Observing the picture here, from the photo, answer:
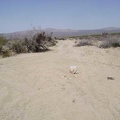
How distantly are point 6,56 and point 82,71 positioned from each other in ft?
27.5

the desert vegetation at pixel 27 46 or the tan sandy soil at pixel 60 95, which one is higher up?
the tan sandy soil at pixel 60 95

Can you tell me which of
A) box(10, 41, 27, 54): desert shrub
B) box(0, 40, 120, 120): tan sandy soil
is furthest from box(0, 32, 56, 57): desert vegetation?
box(0, 40, 120, 120): tan sandy soil

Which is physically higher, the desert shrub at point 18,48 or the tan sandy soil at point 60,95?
the tan sandy soil at point 60,95

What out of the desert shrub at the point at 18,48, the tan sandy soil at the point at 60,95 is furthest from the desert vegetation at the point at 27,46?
the tan sandy soil at the point at 60,95

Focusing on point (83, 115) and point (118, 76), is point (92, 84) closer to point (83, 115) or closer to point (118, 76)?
point (118, 76)

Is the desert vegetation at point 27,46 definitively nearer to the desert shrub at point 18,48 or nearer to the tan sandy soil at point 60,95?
the desert shrub at point 18,48

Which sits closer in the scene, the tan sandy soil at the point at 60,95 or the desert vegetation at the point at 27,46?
the tan sandy soil at the point at 60,95

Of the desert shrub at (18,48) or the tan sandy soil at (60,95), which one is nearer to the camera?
the tan sandy soil at (60,95)

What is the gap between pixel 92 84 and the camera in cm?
780

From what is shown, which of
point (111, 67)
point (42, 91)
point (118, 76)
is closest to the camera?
point (42, 91)

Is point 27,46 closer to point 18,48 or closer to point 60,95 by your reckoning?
point 18,48

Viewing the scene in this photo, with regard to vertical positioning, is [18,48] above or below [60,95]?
below

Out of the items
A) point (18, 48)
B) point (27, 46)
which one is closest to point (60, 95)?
point (18, 48)

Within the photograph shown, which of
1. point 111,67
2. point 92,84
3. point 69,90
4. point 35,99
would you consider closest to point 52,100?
point 35,99
